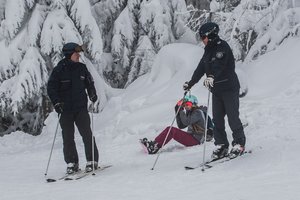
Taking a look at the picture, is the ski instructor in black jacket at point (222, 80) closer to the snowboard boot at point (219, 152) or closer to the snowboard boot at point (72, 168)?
the snowboard boot at point (219, 152)

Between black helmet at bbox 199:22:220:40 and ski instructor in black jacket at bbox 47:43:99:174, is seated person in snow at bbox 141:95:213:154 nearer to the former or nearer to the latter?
ski instructor in black jacket at bbox 47:43:99:174

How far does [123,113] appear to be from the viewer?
13562 millimetres

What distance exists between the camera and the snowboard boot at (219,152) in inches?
281

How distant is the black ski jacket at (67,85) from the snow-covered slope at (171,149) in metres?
1.13

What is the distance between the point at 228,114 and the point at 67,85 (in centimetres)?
239

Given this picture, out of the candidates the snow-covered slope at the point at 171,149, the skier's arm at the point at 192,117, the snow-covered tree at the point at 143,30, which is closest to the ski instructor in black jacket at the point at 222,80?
the snow-covered slope at the point at 171,149

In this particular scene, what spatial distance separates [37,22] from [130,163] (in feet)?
21.0

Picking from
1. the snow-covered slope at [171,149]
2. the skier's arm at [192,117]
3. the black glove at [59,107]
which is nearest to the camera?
the snow-covered slope at [171,149]

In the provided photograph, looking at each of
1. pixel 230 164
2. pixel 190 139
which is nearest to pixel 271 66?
pixel 190 139

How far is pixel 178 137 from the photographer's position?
9.09 meters

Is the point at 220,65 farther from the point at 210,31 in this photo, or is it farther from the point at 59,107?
the point at 59,107

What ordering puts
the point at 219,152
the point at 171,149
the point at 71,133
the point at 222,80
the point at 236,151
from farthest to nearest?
the point at 171,149, the point at 71,133, the point at 219,152, the point at 222,80, the point at 236,151

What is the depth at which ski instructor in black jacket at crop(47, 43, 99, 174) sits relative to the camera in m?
7.58

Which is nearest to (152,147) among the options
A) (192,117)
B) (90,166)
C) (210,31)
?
(192,117)
